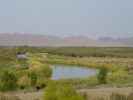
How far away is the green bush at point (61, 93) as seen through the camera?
75.9 ft

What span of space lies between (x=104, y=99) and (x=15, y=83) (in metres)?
14.5

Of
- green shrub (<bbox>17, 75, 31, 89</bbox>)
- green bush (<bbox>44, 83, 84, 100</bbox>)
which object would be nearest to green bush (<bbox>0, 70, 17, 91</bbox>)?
green shrub (<bbox>17, 75, 31, 89</bbox>)

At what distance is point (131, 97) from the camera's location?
28.2m

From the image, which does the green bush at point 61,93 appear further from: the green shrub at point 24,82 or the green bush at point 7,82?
the green shrub at point 24,82

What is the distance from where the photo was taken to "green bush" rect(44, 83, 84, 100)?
911 inches

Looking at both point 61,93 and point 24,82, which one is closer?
point 61,93

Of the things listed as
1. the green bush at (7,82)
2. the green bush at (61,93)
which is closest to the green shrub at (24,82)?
the green bush at (7,82)

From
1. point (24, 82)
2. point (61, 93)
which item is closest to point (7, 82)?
point (24, 82)

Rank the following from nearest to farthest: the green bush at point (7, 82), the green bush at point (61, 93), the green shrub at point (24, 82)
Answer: the green bush at point (61, 93), the green bush at point (7, 82), the green shrub at point (24, 82)

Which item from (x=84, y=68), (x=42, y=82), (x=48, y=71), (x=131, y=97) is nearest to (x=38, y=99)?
(x=131, y=97)

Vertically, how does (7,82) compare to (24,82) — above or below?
above

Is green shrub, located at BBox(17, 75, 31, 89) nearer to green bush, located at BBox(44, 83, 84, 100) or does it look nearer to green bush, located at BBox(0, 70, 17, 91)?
green bush, located at BBox(0, 70, 17, 91)

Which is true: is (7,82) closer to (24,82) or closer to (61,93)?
(24,82)

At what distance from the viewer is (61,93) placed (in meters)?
23.8
